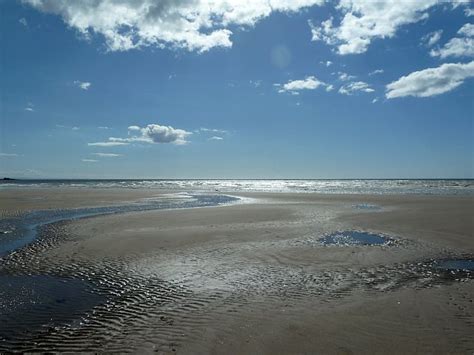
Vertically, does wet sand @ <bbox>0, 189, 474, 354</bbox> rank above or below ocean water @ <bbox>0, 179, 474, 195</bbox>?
below

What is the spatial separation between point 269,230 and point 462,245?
29.5 feet

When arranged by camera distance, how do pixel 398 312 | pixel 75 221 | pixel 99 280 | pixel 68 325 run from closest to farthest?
pixel 68 325 → pixel 398 312 → pixel 99 280 → pixel 75 221

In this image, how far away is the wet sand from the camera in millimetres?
6805

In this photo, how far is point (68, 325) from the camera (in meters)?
7.44

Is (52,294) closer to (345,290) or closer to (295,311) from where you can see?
(295,311)

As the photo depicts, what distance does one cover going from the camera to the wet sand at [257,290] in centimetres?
680

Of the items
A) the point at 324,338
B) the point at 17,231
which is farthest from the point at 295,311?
the point at 17,231

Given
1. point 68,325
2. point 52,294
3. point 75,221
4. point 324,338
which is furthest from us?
point 75,221

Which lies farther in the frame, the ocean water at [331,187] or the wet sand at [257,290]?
the ocean water at [331,187]

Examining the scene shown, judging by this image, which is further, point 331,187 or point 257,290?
point 331,187

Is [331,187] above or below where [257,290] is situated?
above

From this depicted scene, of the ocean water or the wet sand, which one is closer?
the wet sand

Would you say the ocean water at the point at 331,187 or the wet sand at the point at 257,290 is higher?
the ocean water at the point at 331,187

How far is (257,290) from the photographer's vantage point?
969cm
